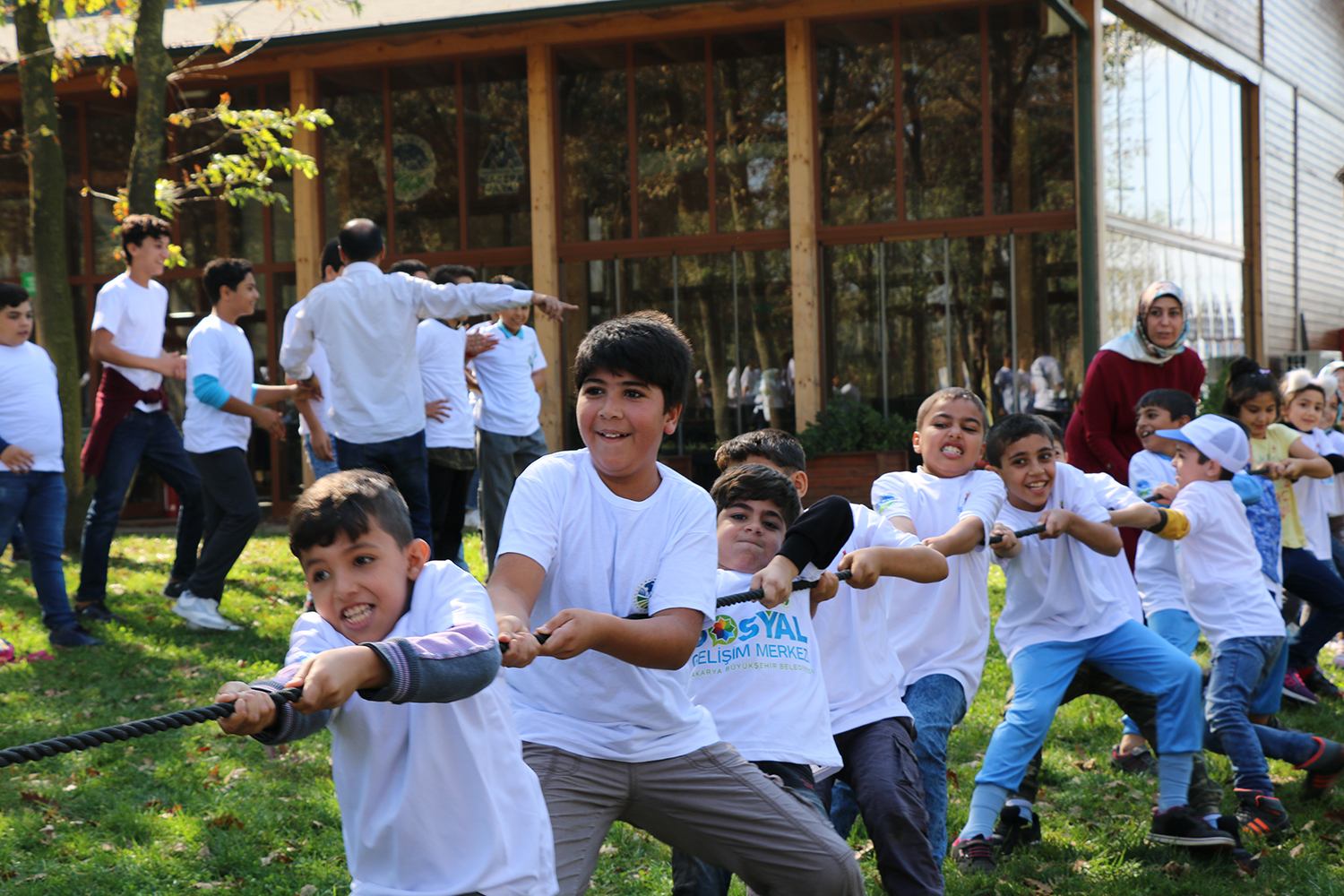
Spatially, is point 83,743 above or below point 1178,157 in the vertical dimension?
below

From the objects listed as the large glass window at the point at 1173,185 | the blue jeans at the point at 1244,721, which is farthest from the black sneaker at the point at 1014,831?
the large glass window at the point at 1173,185

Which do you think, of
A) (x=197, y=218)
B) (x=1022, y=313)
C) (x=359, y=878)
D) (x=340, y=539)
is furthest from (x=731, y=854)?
(x=197, y=218)

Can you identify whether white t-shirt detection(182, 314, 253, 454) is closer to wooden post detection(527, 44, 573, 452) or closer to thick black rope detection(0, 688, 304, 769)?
thick black rope detection(0, 688, 304, 769)

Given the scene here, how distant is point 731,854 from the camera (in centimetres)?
299

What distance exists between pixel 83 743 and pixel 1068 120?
1354 cm

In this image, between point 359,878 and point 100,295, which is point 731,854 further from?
point 100,295

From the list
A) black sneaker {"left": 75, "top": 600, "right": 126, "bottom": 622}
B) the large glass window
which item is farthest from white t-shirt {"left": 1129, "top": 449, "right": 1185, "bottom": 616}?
the large glass window

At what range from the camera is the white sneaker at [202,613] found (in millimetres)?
7160

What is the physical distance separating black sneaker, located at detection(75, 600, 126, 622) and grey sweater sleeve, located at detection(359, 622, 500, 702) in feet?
19.0

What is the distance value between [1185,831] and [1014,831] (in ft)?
2.01

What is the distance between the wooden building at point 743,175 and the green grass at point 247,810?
7.87 m

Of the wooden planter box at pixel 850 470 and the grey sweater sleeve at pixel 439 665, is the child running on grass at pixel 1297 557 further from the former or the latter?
the wooden planter box at pixel 850 470

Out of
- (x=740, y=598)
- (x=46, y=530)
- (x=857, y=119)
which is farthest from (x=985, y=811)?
(x=857, y=119)

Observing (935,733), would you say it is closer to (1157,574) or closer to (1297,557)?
(1157,574)
